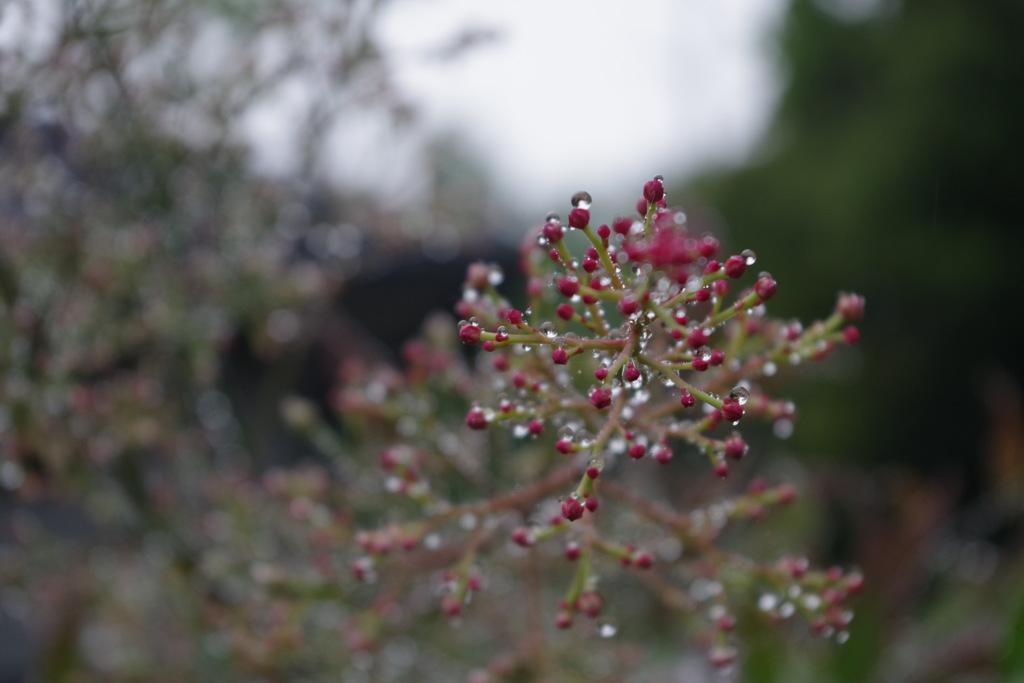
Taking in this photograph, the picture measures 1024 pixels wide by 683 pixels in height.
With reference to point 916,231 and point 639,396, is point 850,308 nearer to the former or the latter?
point 639,396

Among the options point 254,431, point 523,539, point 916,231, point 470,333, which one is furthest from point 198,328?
point 916,231

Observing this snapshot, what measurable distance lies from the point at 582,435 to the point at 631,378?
13 cm

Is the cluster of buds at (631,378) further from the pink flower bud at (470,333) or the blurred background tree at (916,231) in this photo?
the blurred background tree at (916,231)

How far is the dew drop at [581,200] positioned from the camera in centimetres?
64

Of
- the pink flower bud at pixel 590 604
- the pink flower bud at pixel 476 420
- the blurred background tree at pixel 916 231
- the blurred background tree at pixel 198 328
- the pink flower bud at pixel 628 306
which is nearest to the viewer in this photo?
the pink flower bud at pixel 628 306

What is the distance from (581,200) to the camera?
0.65 metres

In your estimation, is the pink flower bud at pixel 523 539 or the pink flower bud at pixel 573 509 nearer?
the pink flower bud at pixel 573 509

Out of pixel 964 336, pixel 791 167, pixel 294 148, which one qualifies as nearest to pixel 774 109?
pixel 791 167

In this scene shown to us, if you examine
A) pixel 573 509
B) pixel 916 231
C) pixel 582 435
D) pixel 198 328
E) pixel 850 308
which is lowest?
pixel 573 509

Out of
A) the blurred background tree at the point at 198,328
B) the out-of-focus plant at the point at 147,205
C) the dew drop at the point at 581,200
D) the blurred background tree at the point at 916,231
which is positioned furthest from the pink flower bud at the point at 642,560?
the blurred background tree at the point at 916,231

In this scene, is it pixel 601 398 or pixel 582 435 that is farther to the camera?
pixel 582 435

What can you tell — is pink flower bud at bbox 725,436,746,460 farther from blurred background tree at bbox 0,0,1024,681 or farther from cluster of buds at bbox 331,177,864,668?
blurred background tree at bbox 0,0,1024,681

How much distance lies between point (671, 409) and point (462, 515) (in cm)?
25

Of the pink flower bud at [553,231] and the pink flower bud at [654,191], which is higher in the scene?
the pink flower bud at [654,191]
